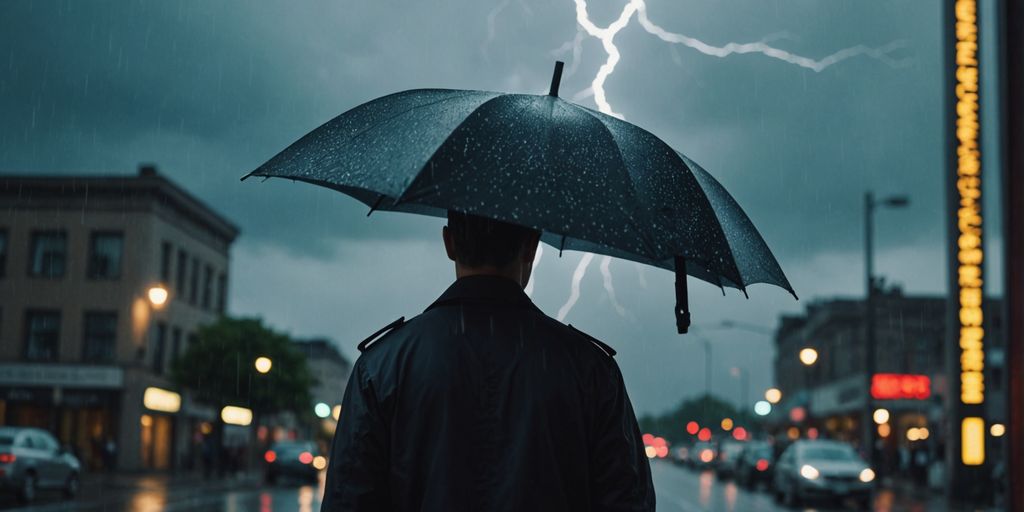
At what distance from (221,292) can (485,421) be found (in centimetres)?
6179

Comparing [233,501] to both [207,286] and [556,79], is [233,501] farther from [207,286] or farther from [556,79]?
[207,286]

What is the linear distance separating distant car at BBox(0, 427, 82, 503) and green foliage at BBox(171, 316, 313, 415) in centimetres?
2155

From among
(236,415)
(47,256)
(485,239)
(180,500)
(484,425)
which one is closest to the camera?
(484,425)

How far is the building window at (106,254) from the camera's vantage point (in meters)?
49.2

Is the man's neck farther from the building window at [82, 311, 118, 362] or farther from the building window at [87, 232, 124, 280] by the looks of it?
the building window at [87, 232, 124, 280]

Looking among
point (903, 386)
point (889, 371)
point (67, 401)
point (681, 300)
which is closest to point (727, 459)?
point (903, 386)

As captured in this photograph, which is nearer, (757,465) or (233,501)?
(233,501)

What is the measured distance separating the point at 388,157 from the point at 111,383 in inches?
1873

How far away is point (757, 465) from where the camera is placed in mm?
40469

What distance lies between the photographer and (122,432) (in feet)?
158

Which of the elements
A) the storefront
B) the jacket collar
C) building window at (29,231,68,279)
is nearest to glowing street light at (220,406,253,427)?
the storefront

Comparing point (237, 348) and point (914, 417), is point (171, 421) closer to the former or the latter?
point (237, 348)

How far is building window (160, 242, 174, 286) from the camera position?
5197cm

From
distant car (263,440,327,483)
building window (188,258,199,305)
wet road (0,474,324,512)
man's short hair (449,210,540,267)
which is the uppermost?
building window (188,258,199,305)
